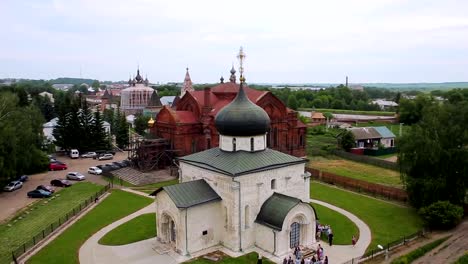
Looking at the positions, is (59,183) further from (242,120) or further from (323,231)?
(323,231)

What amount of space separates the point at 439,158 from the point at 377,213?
559 cm

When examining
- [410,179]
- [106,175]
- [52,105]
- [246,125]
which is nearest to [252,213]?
[246,125]

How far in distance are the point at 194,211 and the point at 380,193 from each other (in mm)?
17985

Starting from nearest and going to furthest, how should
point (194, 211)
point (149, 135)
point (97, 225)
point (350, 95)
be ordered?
point (194, 211) < point (97, 225) < point (149, 135) < point (350, 95)

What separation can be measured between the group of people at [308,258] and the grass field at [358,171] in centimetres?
1867

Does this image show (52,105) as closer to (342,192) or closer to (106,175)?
(106,175)

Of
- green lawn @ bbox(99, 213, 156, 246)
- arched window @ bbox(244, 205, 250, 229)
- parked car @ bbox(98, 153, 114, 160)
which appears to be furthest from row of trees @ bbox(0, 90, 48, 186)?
arched window @ bbox(244, 205, 250, 229)

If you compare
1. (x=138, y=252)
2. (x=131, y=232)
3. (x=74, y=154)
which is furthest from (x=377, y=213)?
(x=74, y=154)

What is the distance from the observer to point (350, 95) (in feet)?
452

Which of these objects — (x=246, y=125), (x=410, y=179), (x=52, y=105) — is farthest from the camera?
(x=52, y=105)

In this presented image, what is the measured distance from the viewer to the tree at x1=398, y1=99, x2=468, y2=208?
2736 centimetres

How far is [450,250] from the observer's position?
23.0 meters

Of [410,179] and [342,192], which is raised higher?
[410,179]

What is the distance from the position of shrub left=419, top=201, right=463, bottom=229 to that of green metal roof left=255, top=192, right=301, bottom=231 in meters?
9.48
